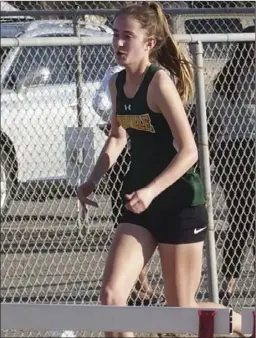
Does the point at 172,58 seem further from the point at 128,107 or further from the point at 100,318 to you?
the point at 100,318

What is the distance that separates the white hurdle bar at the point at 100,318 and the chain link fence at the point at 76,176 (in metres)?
2.28

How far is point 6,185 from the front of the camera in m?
8.73

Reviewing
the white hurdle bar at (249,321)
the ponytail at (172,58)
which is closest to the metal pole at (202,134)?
the ponytail at (172,58)

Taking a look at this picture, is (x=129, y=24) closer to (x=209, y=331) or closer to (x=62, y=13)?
(x=209, y=331)

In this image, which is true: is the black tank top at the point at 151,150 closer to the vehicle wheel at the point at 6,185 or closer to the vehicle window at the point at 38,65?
the vehicle wheel at the point at 6,185

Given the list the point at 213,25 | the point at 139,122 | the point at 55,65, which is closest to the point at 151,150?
the point at 139,122

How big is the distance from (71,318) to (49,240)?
4.75m

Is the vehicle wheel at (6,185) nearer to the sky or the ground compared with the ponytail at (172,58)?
nearer to the ground

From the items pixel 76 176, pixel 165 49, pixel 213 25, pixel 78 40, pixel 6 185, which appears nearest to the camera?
pixel 165 49

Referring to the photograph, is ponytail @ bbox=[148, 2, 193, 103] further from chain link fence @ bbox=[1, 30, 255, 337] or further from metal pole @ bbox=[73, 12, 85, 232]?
metal pole @ bbox=[73, 12, 85, 232]

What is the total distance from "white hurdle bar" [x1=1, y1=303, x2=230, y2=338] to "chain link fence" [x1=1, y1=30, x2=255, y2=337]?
2284 millimetres

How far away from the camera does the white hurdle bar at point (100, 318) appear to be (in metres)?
3.92

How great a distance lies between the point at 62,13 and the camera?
8977mm

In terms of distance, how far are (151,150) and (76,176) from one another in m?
3.26
